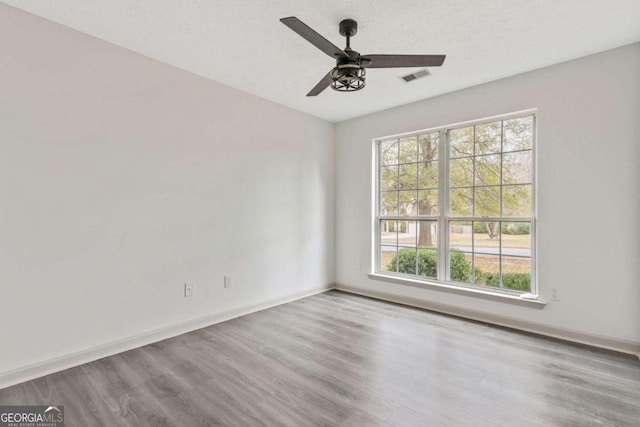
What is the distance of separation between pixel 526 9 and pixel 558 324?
2755 millimetres

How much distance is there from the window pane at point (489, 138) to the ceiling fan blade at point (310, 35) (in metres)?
2.25

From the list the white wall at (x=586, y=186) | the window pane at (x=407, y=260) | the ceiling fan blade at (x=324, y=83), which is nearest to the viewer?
the ceiling fan blade at (x=324, y=83)

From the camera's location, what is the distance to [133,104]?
2.71 meters

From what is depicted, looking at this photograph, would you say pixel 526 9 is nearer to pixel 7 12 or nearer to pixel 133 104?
pixel 133 104

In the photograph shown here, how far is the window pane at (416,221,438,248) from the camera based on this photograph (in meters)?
3.89

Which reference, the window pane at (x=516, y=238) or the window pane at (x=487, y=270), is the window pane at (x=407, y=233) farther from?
the window pane at (x=516, y=238)

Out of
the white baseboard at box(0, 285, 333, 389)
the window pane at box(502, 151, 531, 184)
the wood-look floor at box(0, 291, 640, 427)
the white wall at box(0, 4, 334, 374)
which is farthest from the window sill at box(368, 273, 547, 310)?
the white baseboard at box(0, 285, 333, 389)

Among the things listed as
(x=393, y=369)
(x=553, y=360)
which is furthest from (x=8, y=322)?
(x=553, y=360)

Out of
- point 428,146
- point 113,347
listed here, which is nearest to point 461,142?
point 428,146

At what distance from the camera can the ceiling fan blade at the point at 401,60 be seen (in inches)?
81.0

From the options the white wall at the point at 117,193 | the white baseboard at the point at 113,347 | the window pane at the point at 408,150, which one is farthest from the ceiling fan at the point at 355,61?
the white baseboard at the point at 113,347

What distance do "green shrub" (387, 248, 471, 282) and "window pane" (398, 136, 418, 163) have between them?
1.23 metres

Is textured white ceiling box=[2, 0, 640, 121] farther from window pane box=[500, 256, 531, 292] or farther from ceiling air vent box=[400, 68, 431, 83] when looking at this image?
window pane box=[500, 256, 531, 292]

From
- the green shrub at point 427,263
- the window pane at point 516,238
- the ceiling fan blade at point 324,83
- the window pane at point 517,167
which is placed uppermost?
the ceiling fan blade at point 324,83
